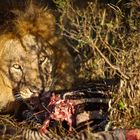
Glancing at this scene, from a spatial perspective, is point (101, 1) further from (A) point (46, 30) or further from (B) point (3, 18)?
(B) point (3, 18)

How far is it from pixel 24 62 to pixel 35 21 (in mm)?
302

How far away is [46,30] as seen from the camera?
13.1ft

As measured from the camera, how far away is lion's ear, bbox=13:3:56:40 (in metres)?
3.86

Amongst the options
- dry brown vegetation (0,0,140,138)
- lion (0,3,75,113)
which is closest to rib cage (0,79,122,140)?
dry brown vegetation (0,0,140,138)

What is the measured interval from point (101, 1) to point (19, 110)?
102 cm

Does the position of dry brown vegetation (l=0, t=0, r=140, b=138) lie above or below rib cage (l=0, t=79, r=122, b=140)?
above

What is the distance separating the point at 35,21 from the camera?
12.9ft

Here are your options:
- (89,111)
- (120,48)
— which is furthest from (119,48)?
(89,111)

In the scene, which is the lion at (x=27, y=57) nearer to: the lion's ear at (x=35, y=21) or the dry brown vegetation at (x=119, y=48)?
the lion's ear at (x=35, y=21)

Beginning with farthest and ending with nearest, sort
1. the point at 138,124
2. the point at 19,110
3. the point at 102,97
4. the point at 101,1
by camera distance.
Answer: the point at 101,1
the point at 19,110
the point at 102,97
the point at 138,124

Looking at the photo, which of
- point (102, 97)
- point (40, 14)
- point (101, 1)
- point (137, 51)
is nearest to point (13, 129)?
point (102, 97)

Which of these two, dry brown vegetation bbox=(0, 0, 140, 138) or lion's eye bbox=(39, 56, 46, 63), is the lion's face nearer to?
lion's eye bbox=(39, 56, 46, 63)

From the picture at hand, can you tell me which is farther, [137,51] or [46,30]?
[46,30]

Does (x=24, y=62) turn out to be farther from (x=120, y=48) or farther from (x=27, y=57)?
(x=120, y=48)
